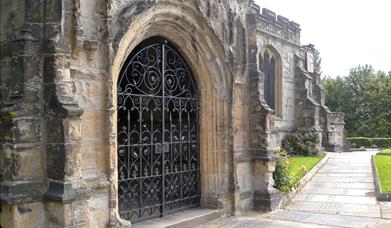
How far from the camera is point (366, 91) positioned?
40031mm

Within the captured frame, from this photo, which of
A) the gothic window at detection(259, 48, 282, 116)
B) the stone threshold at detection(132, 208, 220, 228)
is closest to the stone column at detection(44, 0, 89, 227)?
the stone threshold at detection(132, 208, 220, 228)

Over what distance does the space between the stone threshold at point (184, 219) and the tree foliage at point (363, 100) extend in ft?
110

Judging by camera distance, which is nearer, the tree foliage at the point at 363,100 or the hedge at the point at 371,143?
the hedge at the point at 371,143

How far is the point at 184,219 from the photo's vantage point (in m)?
7.25

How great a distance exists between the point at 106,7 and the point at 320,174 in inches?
412

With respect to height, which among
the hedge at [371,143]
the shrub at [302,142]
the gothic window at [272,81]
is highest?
the gothic window at [272,81]

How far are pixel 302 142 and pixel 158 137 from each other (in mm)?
13849

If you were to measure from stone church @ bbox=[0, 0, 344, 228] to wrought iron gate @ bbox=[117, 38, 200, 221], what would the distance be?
25mm

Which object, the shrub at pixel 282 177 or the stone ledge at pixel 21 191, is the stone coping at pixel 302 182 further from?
the stone ledge at pixel 21 191

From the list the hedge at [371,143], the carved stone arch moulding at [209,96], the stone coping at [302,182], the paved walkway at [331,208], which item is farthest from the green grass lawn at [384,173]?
the hedge at [371,143]

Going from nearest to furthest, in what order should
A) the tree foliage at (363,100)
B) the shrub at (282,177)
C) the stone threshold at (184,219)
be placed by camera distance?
1. the stone threshold at (184,219)
2. the shrub at (282,177)
3. the tree foliage at (363,100)

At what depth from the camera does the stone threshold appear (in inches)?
269

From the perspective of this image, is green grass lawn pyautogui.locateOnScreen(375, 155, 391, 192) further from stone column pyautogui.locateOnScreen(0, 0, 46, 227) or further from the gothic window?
stone column pyautogui.locateOnScreen(0, 0, 46, 227)

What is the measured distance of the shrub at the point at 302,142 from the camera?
19703 mm
